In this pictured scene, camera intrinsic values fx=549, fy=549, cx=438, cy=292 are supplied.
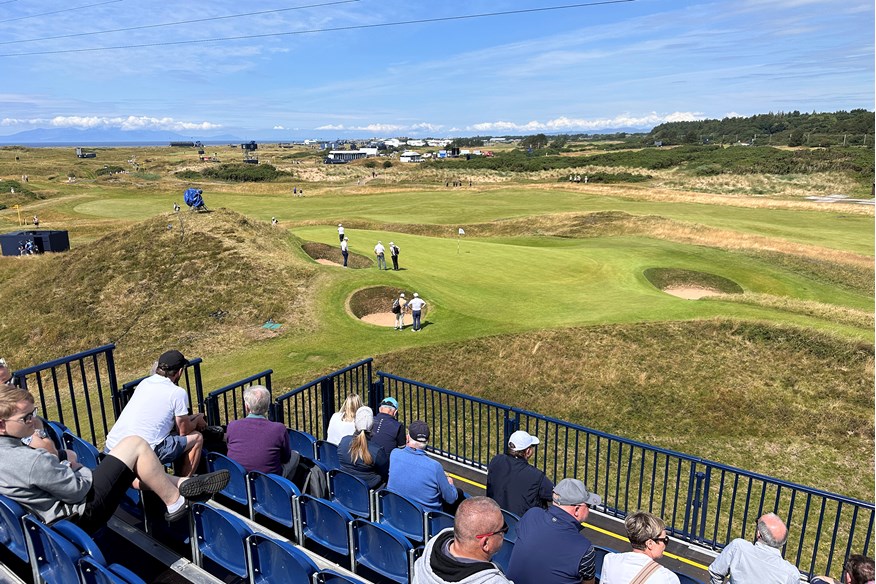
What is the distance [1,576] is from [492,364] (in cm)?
1442

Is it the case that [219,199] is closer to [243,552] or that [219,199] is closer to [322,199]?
[322,199]

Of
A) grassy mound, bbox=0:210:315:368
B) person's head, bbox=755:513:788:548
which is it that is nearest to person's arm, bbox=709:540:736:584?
person's head, bbox=755:513:788:548

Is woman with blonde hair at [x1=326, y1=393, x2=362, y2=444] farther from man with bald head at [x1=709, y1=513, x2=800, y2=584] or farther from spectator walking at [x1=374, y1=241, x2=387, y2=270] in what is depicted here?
spectator walking at [x1=374, y1=241, x2=387, y2=270]

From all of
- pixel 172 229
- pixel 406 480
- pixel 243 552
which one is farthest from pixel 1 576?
pixel 172 229

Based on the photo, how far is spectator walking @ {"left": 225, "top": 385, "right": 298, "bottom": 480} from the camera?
20.6ft

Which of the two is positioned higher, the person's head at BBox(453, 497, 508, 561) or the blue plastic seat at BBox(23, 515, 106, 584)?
the person's head at BBox(453, 497, 508, 561)

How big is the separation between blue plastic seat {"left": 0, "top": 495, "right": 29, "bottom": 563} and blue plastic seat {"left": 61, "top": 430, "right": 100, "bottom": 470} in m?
1.05

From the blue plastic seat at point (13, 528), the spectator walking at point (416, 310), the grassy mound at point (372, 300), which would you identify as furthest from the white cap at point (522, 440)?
the grassy mound at point (372, 300)

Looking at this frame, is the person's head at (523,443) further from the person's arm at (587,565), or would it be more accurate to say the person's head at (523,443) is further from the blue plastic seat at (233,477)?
the blue plastic seat at (233,477)

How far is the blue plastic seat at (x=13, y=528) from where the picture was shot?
4.56 m

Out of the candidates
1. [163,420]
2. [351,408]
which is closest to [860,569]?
[351,408]

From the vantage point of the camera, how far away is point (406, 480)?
611 cm

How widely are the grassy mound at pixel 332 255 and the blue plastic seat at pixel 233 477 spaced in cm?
2240

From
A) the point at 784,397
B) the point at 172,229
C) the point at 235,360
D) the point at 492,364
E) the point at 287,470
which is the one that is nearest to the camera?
the point at 287,470
